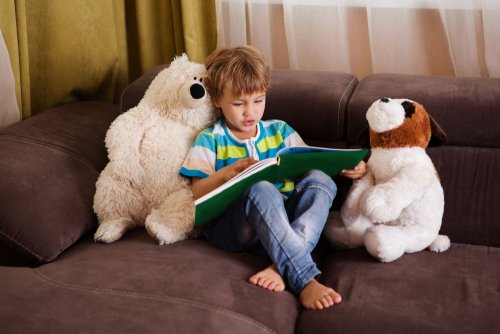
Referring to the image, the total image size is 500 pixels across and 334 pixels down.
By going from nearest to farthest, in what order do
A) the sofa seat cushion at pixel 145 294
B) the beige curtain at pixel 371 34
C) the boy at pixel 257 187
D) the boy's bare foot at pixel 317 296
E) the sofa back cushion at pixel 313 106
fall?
the sofa seat cushion at pixel 145 294, the boy's bare foot at pixel 317 296, the boy at pixel 257 187, the sofa back cushion at pixel 313 106, the beige curtain at pixel 371 34

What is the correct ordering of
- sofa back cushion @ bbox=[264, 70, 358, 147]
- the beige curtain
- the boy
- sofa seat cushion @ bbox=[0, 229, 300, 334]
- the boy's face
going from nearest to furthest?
1. sofa seat cushion @ bbox=[0, 229, 300, 334]
2. the boy
3. the boy's face
4. sofa back cushion @ bbox=[264, 70, 358, 147]
5. the beige curtain

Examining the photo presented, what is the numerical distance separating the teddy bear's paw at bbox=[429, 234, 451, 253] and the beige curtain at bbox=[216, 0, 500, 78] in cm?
73

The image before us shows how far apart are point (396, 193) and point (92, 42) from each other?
55.0 inches

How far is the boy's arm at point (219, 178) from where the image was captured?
1.80 metres

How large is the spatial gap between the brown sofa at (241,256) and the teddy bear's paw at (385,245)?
0.03 meters

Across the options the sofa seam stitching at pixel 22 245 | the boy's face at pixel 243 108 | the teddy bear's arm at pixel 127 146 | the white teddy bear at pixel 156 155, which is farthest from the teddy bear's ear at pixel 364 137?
the sofa seam stitching at pixel 22 245

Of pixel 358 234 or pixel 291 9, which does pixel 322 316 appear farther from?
pixel 291 9

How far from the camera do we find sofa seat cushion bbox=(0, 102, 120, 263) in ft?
5.78

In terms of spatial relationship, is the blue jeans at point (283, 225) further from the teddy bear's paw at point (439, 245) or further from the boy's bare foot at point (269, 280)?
the teddy bear's paw at point (439, 245)

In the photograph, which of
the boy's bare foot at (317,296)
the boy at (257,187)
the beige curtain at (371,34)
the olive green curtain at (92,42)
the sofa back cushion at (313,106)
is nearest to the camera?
the boy's bare foot at (317,296)

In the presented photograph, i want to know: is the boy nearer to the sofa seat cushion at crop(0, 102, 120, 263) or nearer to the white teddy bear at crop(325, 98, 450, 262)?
the white teddy bear at crop(325, 98, 450, 262)

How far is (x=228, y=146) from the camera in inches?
77.3

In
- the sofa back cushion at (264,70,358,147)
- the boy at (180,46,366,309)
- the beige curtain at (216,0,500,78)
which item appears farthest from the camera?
the beige curtain at (216,0,500,78)

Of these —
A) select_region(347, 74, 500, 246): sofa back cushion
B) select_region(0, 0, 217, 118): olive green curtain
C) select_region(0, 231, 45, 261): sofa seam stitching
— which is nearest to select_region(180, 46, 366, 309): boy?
select_region(347, 74, 500, 246): sofa back cushion
